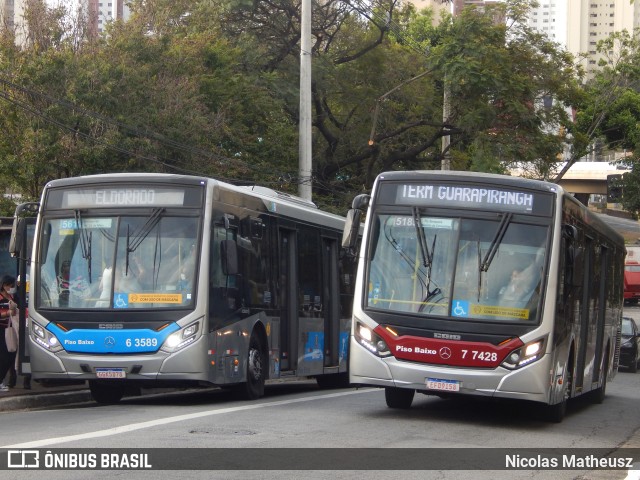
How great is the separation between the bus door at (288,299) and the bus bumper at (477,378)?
186 inches

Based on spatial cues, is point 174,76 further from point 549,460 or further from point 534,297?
point 549,460

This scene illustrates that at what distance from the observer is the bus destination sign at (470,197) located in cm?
1296

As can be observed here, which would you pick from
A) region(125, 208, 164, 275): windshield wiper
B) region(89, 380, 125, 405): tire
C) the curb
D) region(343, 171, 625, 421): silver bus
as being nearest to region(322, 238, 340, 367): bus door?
the curb

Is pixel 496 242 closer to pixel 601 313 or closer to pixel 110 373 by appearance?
pixel 110 373

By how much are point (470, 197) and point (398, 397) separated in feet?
9.79

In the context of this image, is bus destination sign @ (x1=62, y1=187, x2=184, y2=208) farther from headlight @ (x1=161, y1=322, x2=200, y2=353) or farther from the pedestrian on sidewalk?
the pedestrian on sidewalk

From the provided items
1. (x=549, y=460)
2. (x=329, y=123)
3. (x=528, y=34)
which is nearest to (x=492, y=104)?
(x=528, y=34)

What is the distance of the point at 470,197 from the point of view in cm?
1302

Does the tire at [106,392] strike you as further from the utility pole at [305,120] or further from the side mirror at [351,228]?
the utility pole at [305,120]

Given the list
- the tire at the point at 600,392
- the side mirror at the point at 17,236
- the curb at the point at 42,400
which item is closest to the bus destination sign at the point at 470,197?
the side mirror at the point at 17,236

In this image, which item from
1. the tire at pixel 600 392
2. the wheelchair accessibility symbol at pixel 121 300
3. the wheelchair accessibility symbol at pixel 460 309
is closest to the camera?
the wheelchair accessibility symbol at pixel 460 309

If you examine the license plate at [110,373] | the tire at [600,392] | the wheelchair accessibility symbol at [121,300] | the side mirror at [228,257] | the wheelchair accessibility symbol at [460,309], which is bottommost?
the tire at [600,392]

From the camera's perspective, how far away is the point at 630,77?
151 feet

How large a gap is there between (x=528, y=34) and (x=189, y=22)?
1106cm
